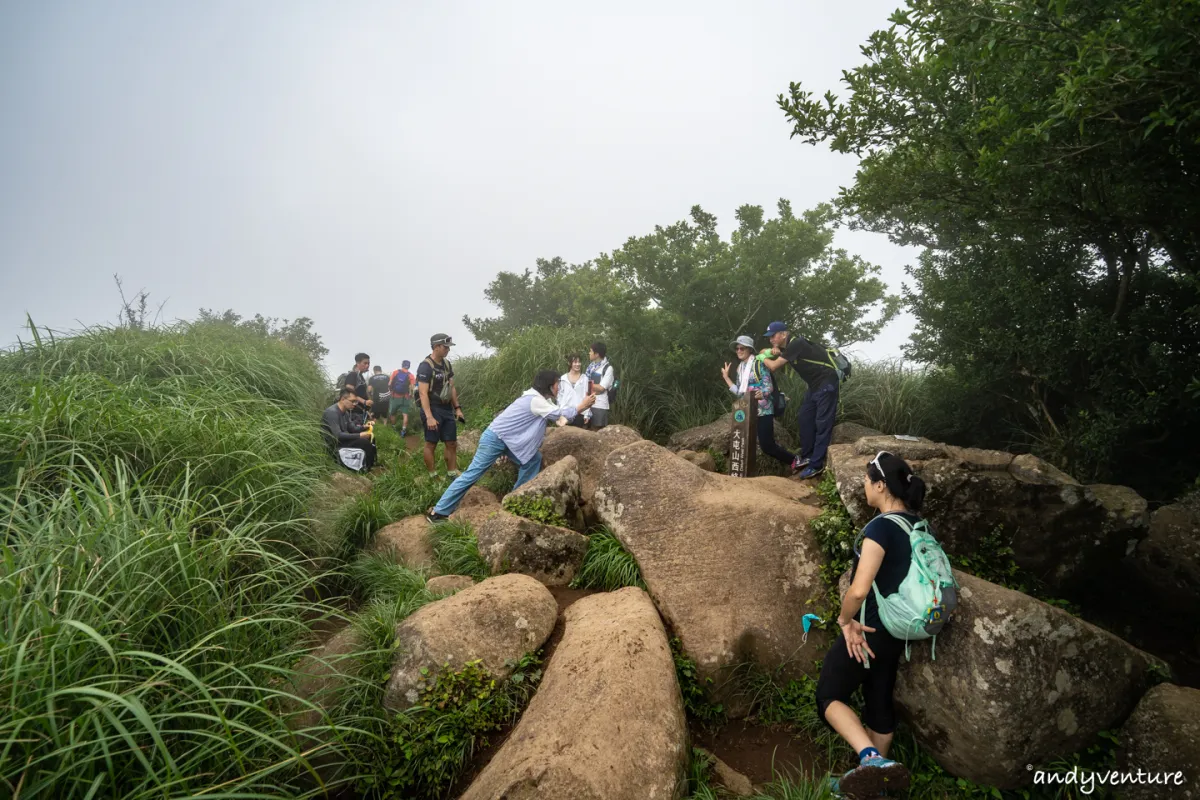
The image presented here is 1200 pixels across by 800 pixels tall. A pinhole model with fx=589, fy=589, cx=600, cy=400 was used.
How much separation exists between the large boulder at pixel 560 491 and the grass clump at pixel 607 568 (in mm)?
481

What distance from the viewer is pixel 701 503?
4.94 meters

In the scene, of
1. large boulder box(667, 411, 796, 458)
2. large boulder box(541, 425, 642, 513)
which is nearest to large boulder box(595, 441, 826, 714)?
large boulder box(541, 425, 642, 513)

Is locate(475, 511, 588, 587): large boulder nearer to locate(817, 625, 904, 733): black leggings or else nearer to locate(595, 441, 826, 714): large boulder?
locate(595, 441, 826, 714): large boulder

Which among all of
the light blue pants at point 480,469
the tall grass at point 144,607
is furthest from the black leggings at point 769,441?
the tall grass at point 144,607

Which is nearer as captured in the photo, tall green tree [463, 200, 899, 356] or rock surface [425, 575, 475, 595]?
rock surface [425, 575, 475, 595]

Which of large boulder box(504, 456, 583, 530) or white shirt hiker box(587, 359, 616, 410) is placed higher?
white shirt hiker box(587, 359, 616, 410)

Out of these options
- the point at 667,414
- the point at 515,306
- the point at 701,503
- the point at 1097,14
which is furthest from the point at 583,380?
the point at 515,306

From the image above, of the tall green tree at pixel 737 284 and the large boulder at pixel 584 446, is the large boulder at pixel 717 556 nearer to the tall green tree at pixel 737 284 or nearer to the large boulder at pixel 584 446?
the large boulder at pixel 584 446

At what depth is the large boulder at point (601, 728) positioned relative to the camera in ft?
8.99

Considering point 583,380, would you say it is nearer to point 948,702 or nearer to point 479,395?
point 479,395

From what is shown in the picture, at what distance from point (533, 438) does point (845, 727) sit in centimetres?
410

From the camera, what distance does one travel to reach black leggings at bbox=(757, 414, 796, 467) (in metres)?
7.42

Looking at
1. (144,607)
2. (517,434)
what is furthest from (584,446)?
(144,607)

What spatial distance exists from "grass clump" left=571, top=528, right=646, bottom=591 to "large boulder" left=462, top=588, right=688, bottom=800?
86 cm
